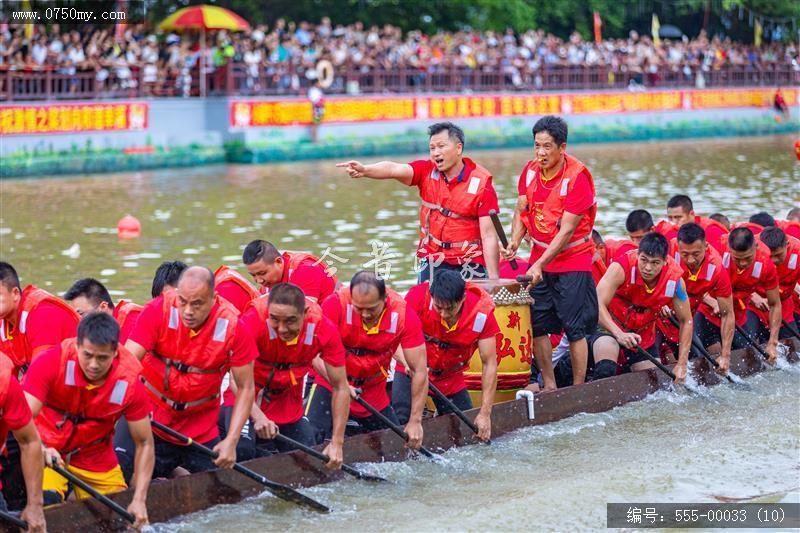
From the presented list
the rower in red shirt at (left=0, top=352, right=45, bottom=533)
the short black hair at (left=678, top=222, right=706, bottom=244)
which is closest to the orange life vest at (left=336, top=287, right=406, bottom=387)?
the rower in red shirt at (left=0, top=352, right=45, bottom=533)

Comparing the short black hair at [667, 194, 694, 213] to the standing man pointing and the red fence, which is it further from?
→ the red fence

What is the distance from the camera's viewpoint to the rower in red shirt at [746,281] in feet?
33.4

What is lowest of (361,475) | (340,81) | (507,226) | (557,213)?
(361,475)

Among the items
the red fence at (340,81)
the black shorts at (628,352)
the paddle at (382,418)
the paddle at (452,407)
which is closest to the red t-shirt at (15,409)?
the paddle at (382,418)

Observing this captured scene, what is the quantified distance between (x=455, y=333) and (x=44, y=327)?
2470 mm

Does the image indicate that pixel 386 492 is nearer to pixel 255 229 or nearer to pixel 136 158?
pixel 255 229

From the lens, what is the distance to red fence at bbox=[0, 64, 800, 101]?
899 inches

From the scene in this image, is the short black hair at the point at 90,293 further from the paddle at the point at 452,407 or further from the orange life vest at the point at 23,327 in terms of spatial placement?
the paddle at the point at 452,407

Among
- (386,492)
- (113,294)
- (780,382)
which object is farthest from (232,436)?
(113,294)

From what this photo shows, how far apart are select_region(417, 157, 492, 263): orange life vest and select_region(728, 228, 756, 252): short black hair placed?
233 cm

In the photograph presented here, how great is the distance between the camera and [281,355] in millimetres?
7207

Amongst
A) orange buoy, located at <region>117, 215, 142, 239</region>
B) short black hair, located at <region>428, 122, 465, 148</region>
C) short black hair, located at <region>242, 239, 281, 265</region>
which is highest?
short black hair, located at <region>428, 122, 465, 148</region>

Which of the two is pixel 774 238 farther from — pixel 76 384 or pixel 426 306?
pixel 76 384

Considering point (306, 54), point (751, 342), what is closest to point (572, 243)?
point (751, 342)
